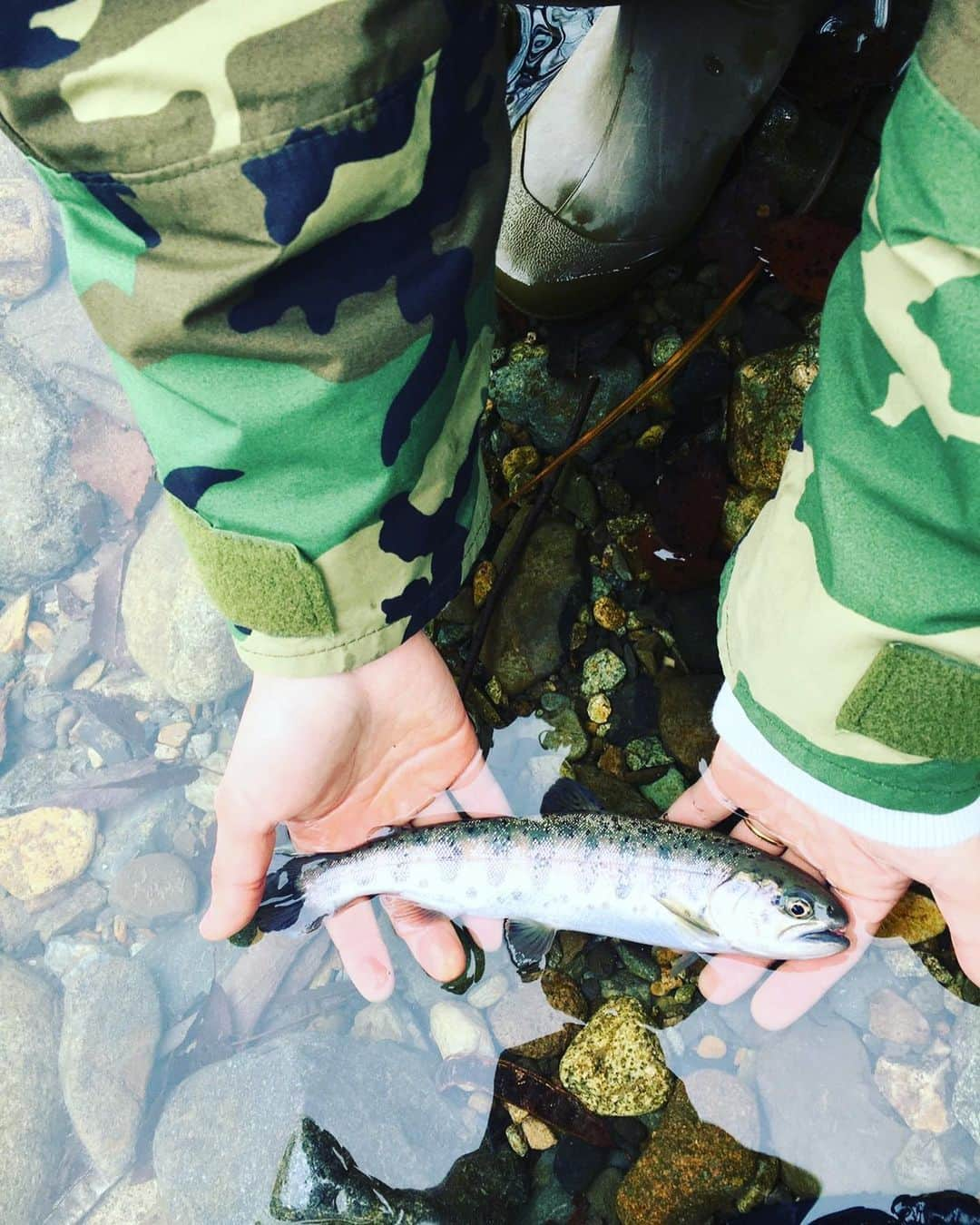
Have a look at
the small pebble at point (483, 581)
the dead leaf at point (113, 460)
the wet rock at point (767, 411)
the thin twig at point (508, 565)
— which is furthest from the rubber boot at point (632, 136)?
the dead leaf at point (113, 460)

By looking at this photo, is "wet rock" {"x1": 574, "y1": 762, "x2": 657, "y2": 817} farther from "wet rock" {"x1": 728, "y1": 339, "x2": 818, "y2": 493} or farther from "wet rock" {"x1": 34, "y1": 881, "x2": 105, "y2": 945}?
"wet rock" {"x1": 34, "y1": 881, "x2": 105, "y2": 945}

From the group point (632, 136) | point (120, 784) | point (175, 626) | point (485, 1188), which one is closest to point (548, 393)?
point (632, 136)

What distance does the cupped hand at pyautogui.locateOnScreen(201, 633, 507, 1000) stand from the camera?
2.73 m

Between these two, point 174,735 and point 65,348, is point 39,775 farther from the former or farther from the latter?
point 65,348

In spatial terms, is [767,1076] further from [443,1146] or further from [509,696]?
[509,696]

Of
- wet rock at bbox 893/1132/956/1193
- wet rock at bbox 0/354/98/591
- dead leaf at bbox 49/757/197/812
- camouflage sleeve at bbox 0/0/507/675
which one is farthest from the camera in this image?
wet rock at bbox 0/354/98/591

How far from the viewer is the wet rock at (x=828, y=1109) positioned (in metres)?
3.01

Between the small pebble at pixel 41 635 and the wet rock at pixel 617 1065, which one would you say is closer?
the wet rock at pixel 617 1065

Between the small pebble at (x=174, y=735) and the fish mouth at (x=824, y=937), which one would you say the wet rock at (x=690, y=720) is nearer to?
the fish mouth at (x=824, y=937)

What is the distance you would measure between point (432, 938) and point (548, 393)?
224 cm

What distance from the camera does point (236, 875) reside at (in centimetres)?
291

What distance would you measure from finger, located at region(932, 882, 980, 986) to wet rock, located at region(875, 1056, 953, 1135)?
57cm

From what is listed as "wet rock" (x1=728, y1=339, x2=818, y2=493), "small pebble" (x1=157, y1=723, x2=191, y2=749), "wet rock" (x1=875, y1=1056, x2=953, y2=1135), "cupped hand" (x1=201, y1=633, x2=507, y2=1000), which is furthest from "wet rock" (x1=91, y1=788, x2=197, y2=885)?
"wet rock" (x1=875, y1=1056, x2=953, y2=1135)

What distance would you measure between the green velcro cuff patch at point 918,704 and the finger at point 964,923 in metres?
0.60
